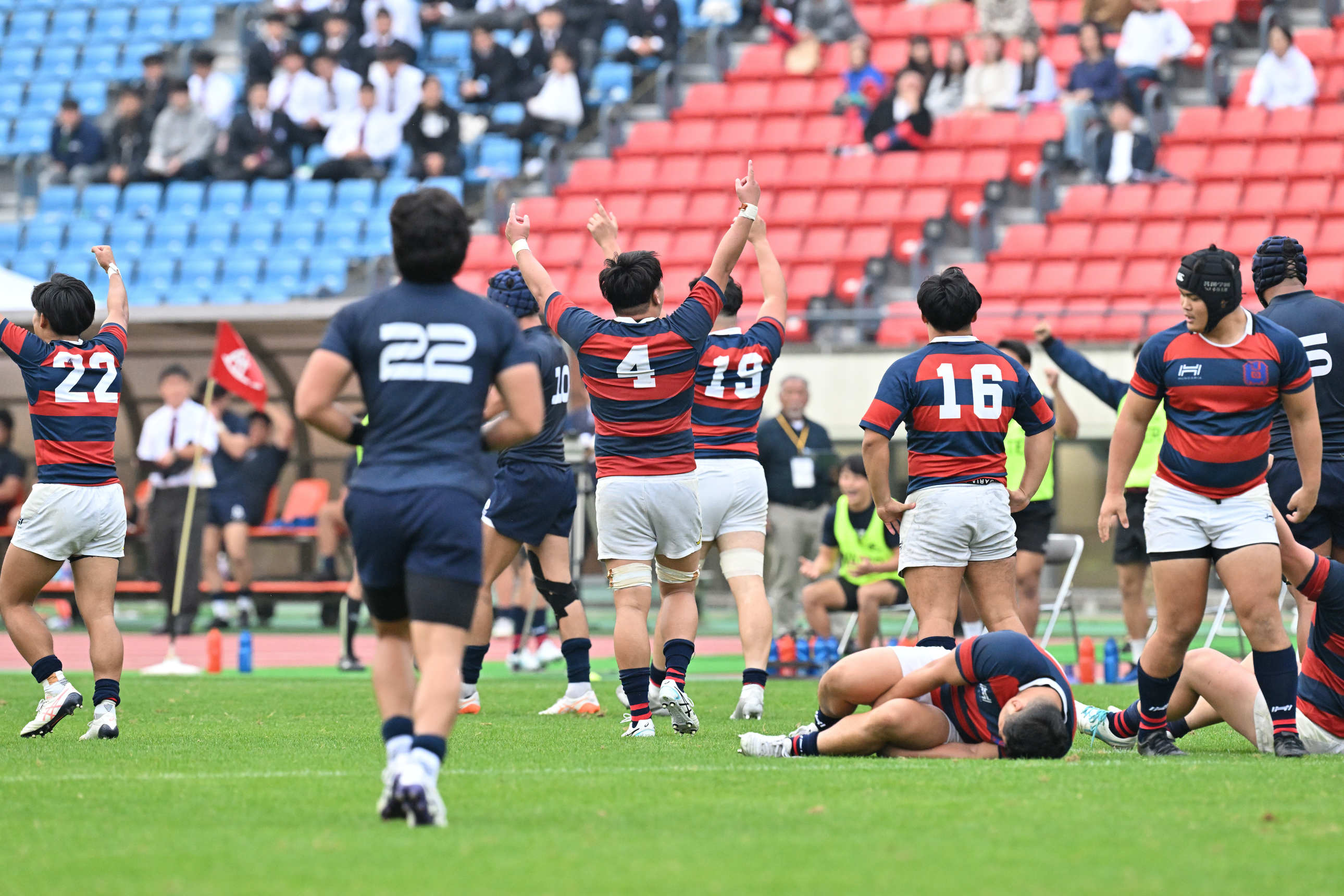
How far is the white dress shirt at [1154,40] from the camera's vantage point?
21.3 meters

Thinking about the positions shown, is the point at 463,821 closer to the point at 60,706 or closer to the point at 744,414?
the point at 60,706

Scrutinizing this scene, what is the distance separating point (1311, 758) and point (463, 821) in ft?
12.5

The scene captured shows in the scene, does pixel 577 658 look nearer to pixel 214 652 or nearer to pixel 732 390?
pixel 732 390

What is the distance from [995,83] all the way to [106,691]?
639 inches

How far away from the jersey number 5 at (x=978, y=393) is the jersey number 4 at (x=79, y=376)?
13.1ft

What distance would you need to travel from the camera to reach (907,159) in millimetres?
21672

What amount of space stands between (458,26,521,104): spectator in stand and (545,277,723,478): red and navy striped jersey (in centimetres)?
1755

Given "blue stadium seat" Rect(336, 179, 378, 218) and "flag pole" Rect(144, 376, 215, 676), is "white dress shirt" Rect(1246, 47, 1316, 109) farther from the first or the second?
"flag pole" Rect(144, 376, 215, 676)

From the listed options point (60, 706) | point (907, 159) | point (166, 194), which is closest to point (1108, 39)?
point (907, 159)

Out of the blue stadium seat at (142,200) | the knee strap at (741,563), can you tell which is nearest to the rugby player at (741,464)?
the knee strap at (741,563)

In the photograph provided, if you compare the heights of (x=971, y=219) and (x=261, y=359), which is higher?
(x=971, y=219)

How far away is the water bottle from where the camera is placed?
44.2 feet

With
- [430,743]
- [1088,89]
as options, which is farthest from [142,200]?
[430,743]

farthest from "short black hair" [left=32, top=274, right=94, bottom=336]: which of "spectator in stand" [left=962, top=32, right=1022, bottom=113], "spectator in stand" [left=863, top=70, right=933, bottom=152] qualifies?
"spectator in stand" [left=962, top=32, right=1022, bottom=113]
